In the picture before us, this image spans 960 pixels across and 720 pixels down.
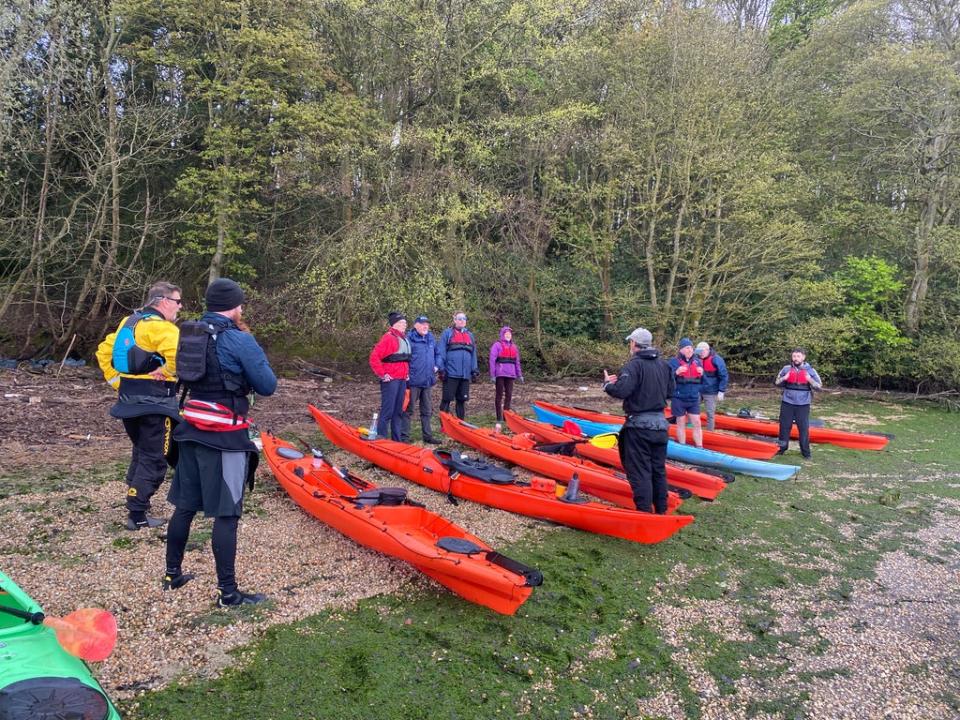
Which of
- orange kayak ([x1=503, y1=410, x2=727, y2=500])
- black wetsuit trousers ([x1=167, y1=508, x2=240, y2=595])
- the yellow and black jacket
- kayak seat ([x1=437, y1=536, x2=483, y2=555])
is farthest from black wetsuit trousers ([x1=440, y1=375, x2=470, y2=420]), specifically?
black wetsuit trousers ([x1=167, y1=508, x2=240, y2=595])

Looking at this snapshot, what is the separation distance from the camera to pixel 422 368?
7559 millimetres

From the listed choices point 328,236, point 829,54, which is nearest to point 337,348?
point 328,236

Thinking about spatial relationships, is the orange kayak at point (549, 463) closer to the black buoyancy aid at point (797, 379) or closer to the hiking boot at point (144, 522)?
the black buoyancy aid at point (797, 379)

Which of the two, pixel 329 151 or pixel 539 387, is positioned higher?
pixel 329 151

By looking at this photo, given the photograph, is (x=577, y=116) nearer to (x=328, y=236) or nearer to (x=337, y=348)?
(x=328, y=236)

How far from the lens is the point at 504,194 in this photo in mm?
13820

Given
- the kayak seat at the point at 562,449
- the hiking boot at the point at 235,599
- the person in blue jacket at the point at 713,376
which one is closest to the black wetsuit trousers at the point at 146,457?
the hiking boot at the point at 235,599

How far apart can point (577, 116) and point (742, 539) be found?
408 inches

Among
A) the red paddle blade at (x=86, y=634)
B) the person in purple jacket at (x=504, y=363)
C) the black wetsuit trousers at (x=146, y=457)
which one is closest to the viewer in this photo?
the red paddle blade at (x=86, y=634)

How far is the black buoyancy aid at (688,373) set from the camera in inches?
292

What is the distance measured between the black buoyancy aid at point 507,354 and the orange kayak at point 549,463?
1.36 meters

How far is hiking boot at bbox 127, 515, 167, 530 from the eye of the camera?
14.1 ft

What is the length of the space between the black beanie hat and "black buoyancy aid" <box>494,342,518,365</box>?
562cm

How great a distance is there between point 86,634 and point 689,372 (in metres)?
6.65
